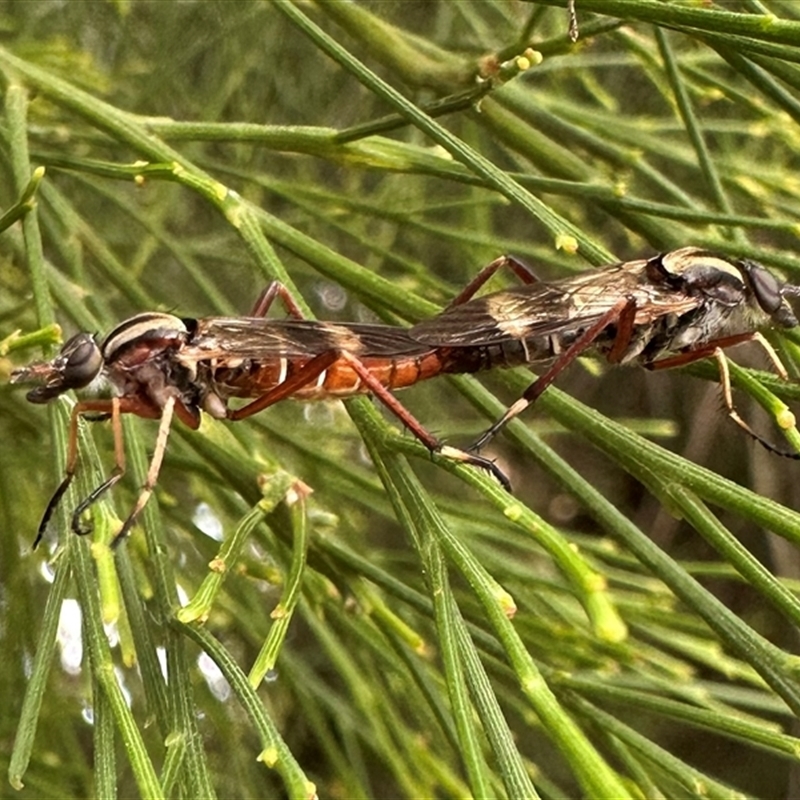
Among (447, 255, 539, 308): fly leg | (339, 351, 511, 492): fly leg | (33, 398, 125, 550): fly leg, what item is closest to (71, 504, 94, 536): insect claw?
(33, 398, 125, 550): fly leg

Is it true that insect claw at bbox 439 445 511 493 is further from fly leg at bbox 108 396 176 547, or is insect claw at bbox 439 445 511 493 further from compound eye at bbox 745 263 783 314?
compound eye at bbox 745 263 783 314

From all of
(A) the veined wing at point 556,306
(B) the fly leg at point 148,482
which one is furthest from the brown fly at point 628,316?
(B) the fly leg at point 148,482

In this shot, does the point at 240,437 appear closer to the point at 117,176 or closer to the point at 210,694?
the point at 117,176

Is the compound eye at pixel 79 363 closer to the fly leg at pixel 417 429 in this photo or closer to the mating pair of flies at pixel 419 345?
the mating pair of flies at pixel 419 345

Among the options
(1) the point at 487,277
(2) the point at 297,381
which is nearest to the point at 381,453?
(2) the point at 297,381

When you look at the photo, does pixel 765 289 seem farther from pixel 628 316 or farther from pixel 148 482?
pixel 148 482

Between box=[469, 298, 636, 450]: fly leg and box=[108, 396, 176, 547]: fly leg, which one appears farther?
box=[469, 298, 636, 450]: fly leg
